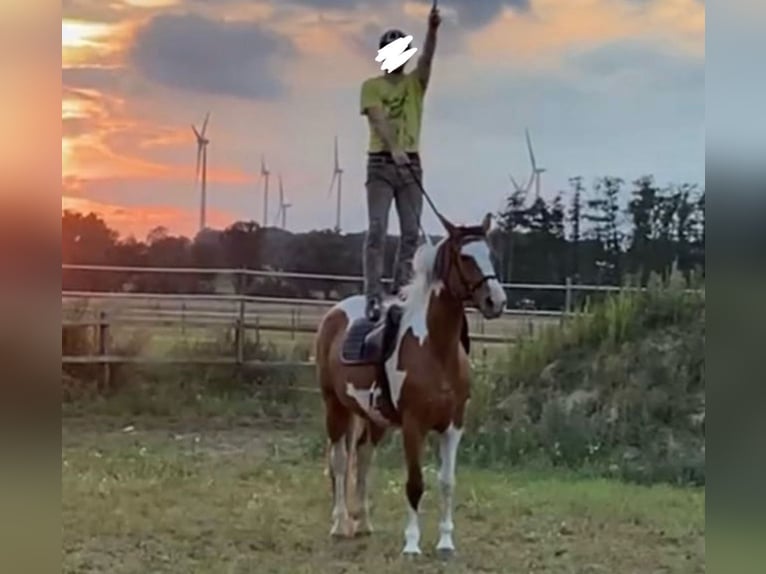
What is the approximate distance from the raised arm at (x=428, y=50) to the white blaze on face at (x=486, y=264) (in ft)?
1.20

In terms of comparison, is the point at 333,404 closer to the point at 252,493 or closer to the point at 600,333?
the point at 252,493

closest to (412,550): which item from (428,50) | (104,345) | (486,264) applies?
(486,264)

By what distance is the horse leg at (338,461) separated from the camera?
2.98m

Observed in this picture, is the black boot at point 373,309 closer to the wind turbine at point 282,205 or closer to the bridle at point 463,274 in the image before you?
the bridle at point 463,274

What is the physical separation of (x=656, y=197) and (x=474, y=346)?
52cm

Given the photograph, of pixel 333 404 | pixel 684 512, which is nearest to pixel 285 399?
pixel 333 404

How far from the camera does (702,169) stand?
288 centimetres

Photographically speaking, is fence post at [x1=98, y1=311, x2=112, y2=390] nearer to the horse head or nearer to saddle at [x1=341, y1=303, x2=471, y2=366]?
saddle at [x1=341, y1=303, x2=471, y2=366]

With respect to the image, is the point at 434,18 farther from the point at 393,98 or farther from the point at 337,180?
the point at 337,180

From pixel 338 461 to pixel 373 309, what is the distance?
0.35 m

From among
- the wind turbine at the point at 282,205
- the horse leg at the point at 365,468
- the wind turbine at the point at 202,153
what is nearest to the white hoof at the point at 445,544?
the horse leg at the point at 365,468

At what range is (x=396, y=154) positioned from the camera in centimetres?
295

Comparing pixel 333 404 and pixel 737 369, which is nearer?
pixel 737 369

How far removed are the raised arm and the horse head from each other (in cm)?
32
